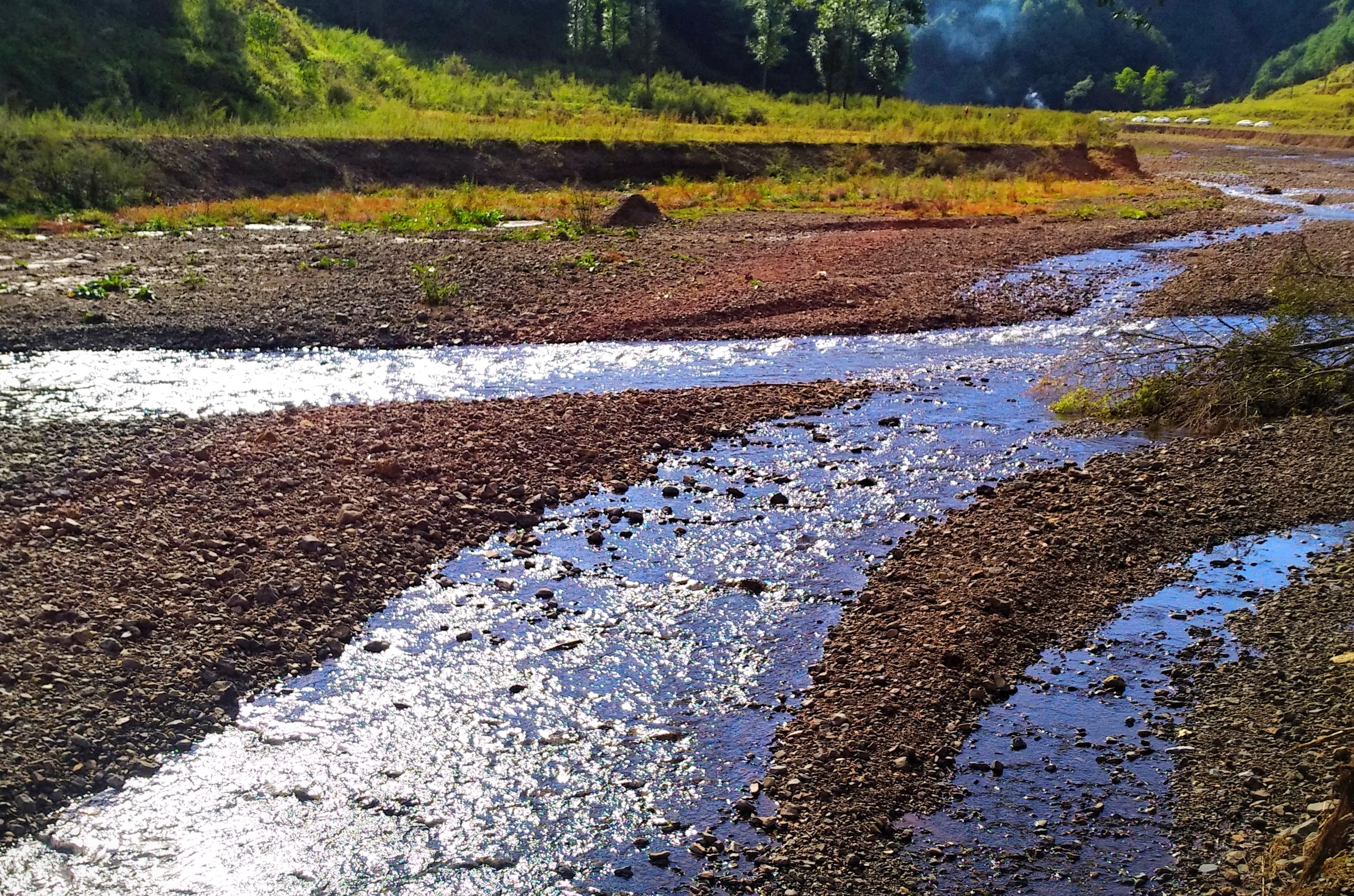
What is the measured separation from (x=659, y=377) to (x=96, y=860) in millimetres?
10150

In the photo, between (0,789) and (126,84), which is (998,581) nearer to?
(0,789)

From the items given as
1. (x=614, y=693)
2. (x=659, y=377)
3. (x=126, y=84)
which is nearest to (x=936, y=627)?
(x=614, y=693)

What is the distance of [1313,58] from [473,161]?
361 feet

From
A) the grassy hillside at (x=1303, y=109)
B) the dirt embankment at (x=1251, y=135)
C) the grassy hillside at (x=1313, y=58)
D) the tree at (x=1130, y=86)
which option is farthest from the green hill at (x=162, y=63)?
the grassy hillside at (x=1313, y=58)

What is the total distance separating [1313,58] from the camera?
11394 centimetres

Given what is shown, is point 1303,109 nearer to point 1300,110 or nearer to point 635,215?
point 1300,110

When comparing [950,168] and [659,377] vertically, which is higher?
[950,168]

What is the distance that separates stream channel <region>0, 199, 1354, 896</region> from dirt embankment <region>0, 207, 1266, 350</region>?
398 cm

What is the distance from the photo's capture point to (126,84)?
34.7 meters

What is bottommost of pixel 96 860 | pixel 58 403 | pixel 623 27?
pixel 96 860

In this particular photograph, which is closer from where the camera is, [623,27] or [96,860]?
[96,860]

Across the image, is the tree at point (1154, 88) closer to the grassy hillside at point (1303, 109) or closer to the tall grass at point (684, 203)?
the grassy hillside at point (1303, 109)

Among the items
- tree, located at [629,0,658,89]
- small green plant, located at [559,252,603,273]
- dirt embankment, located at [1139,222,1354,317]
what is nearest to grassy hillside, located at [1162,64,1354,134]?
tree, located at [629,0,658,89]

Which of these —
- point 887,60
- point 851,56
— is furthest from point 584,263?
point 887,60
